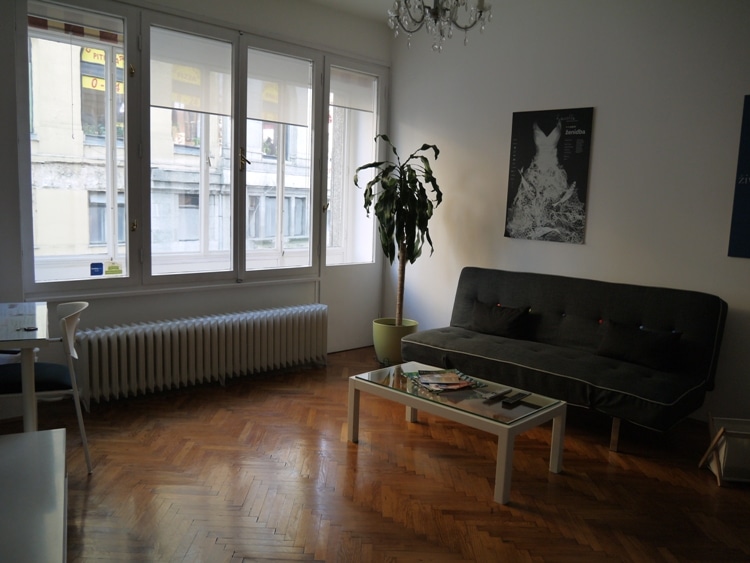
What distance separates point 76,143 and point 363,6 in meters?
2.52

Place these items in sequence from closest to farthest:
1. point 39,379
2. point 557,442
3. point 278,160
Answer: point 39,379 < point 557,442 < point 278,160

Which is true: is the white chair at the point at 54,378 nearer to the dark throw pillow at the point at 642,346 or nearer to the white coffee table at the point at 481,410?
the white coffee table at the point at 481,410

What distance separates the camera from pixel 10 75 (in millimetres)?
3617

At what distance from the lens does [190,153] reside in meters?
4.49

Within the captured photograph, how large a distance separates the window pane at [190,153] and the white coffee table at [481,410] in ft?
5.84

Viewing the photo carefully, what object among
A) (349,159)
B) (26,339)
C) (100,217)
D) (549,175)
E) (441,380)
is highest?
(349,159)

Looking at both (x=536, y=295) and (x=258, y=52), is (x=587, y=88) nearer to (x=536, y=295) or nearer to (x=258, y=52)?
(x=536, y=295)

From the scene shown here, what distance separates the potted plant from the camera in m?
4.99

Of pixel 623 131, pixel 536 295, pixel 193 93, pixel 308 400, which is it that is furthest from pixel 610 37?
pixel 308 400

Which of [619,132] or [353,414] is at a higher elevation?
[619,132]

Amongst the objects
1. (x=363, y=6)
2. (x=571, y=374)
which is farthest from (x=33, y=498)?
(x=363, y=6)

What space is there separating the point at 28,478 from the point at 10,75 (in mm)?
2749

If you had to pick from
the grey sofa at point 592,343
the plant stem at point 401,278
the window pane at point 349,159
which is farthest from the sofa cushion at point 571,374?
the window pane at point 349,159

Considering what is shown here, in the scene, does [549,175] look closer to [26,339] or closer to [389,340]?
[389,340]
